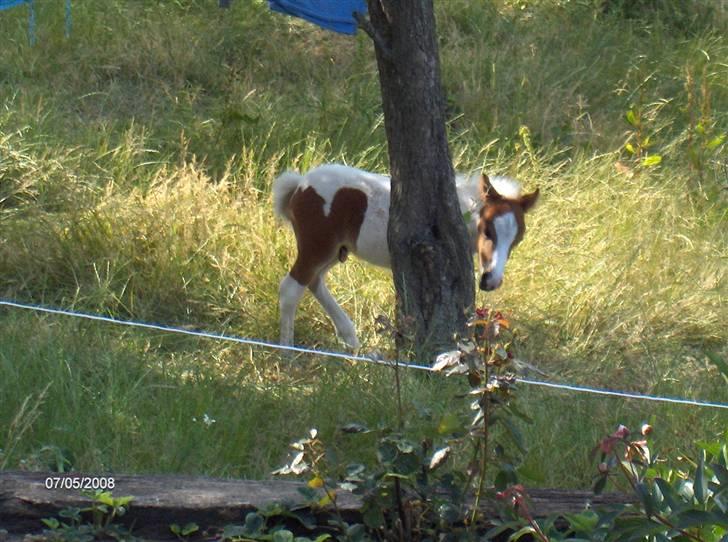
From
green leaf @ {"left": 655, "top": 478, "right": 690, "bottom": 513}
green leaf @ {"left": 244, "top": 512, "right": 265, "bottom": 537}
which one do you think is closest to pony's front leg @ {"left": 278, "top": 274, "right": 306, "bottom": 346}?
green leaf @ {"left": 244, "top": 512, "right": 265, "bottom": 537}

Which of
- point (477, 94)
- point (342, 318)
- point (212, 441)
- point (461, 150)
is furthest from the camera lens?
point (477, 94)

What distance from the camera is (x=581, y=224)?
7020 millimetres

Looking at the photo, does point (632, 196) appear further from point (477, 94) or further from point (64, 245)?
point (64, 245)

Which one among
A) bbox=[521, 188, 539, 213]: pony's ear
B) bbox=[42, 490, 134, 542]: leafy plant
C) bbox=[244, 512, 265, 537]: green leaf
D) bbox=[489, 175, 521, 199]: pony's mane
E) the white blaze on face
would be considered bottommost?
bbox=[42, 490, 134, 542]: leafy plant

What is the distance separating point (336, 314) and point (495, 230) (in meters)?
0.84

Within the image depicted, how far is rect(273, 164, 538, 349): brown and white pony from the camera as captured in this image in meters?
5.50

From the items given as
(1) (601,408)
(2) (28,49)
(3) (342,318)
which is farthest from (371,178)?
(2) (28,49)

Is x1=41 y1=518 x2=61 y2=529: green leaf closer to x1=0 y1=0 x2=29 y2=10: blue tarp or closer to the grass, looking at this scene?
the grass

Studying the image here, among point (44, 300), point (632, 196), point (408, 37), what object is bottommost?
point (44, 300)

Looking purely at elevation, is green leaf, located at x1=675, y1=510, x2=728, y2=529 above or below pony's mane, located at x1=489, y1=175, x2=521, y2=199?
below

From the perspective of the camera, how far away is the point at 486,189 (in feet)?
18.1

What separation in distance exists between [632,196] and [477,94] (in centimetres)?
172

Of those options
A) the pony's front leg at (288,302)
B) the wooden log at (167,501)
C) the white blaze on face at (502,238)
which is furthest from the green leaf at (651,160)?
the wooden log at (167,501)

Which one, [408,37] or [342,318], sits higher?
[408,37]
